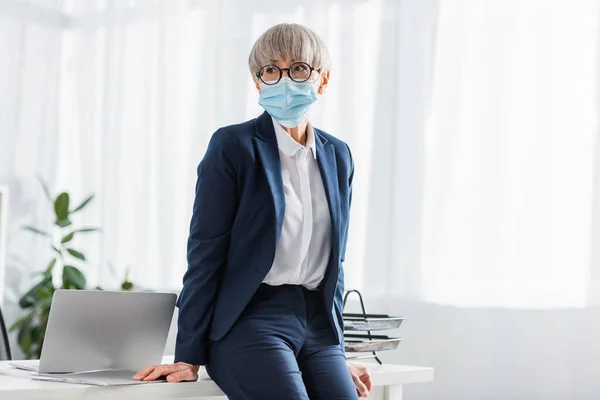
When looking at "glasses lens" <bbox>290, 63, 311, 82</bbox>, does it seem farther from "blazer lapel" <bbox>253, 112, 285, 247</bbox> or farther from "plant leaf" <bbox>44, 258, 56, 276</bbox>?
"plant leaf" <bbox>44, 258, 56, 276</bbox>

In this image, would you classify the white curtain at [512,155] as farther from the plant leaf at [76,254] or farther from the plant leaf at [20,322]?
the plant leaf at [20,322]

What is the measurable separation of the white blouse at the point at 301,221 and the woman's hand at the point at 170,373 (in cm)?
21

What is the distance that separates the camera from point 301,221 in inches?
60.5

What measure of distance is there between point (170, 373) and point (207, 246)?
231 millimetres

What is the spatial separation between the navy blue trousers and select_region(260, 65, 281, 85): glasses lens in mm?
384

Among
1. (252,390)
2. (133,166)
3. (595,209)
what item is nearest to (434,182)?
(595,209)

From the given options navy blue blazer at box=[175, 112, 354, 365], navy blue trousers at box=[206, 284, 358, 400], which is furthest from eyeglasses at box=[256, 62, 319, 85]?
navy blue trousers at box=[206, 284, 358, 400]

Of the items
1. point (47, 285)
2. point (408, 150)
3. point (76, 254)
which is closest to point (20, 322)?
point (47, 285)

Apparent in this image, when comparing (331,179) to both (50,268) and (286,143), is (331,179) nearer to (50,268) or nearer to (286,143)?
(286,143)

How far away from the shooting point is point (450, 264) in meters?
3.06

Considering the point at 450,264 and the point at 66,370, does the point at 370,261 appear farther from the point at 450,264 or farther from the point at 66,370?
the point at 66,370

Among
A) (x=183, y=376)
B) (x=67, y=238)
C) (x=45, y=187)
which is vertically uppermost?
(x=45, y=187)

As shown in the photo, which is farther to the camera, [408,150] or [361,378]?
[408,150]

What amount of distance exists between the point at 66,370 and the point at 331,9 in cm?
229
